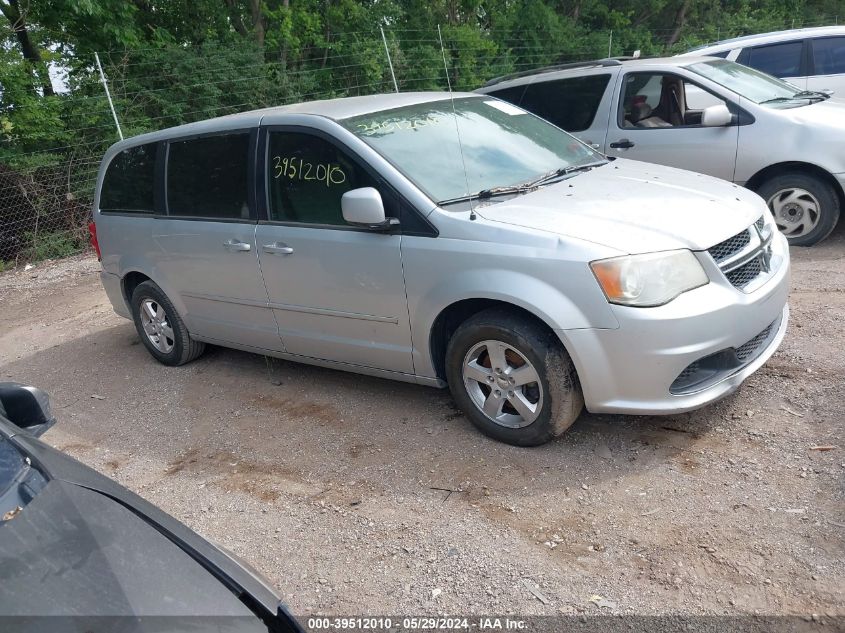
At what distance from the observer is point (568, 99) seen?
7707 mm

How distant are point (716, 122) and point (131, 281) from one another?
519cm

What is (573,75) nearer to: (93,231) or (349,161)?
(349,161)

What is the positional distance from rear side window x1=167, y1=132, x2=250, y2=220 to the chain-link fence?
17.5 feet

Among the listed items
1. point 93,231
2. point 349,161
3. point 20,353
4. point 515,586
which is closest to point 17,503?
point 515,586

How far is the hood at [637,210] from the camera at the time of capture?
12.2ft

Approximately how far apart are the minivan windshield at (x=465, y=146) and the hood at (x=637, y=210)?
0.24m

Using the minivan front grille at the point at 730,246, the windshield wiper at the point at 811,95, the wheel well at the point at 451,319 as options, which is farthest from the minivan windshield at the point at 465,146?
the windshield wiper at the point at 811,95

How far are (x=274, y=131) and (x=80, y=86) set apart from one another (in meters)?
7.82

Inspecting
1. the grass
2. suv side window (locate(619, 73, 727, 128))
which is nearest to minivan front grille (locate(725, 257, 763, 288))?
suv side window (locate(619, 73, 727, 128))

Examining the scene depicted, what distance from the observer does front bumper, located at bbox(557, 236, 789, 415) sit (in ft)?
11.6

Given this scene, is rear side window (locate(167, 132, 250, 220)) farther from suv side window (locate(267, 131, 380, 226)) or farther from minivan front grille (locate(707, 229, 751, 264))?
minivan front grille (locate(707, 229, 751, 264))

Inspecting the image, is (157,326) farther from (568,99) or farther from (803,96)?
(803,96)

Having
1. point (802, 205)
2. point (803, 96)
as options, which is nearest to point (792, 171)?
point (802, 205)

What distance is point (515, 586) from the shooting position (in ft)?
10.0
